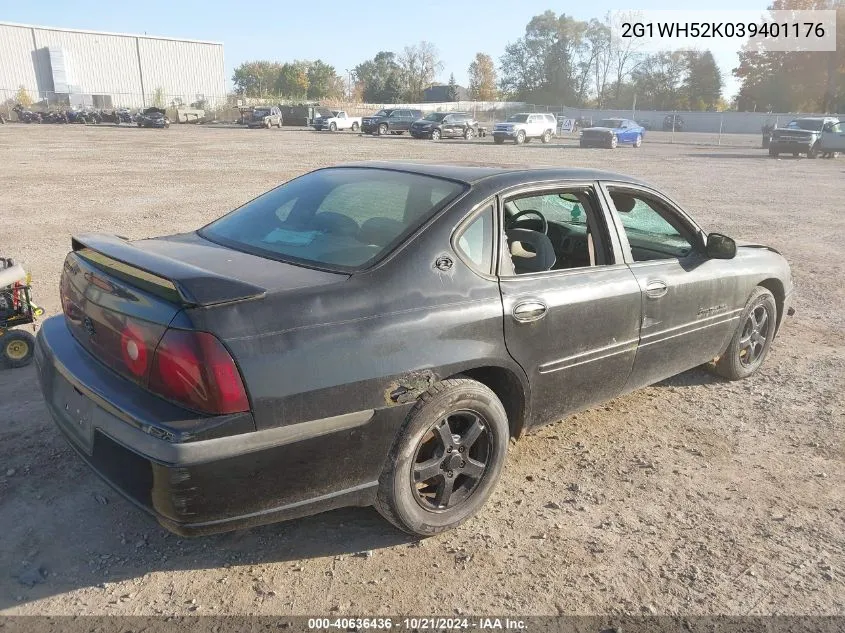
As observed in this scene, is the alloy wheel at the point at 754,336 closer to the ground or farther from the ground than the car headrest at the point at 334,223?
closer to the ground

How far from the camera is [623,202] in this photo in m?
4.01

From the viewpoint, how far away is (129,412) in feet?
7.82

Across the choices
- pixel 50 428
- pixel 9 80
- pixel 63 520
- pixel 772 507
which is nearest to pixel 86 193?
pixel 50 428

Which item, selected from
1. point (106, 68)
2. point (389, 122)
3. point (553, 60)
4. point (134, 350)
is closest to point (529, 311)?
point (134, 350)

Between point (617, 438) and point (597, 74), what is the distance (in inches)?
4146

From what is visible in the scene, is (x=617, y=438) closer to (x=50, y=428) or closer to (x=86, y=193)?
(x=50, y=428)

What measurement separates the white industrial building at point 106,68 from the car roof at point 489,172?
72.4 meters

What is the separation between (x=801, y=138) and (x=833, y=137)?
1.35 m

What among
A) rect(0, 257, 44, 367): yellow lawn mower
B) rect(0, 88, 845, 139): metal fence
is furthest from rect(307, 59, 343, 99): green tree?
rect(0, 257, 44, 367): yellow lawn mower

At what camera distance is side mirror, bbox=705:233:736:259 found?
162 inches

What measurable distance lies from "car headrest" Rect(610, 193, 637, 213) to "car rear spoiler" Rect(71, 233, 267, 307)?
7.65ft

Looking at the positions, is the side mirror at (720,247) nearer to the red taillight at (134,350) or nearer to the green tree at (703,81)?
the red taillight at (134,350)

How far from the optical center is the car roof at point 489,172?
3336 millimetres

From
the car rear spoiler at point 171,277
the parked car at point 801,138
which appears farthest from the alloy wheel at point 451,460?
the parked car at point 801,138
